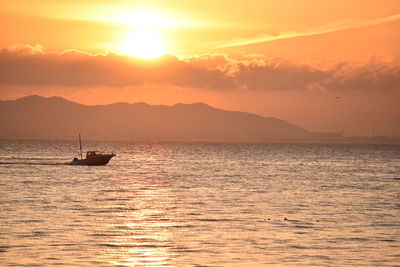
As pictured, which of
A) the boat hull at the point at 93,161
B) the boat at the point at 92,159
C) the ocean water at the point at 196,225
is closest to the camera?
the ocean water at the point at 196,225

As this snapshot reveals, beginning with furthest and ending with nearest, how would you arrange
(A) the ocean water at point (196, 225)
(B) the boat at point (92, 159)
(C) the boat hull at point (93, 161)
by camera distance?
(C) the boat hull at point (93, 161) < (B) the boat at point (92, 159) < (A) the ocean water at point (196, 225)

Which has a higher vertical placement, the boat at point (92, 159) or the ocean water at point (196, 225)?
the boat at point (92, 159)

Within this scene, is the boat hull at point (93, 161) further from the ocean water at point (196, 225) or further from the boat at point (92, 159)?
the ocean water at point (196, 225)

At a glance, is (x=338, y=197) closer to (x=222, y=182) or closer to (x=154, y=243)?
(x=222, y=182)

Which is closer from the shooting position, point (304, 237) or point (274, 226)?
point (304, 237)

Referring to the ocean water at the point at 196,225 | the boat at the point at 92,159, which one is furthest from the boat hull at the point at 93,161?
the ocean water at the point at 196,225

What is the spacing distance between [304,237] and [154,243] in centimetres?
1024

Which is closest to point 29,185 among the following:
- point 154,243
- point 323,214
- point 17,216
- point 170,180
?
point 170,180

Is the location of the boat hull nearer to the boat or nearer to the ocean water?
the boat

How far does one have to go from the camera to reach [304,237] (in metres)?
50.9

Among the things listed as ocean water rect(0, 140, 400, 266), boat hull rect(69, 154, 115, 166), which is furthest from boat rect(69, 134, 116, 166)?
ocean water rect(0, 140, 400, 266)

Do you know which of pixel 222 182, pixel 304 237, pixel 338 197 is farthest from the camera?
pixel 222 182

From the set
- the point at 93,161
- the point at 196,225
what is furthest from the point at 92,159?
the point at 196,225

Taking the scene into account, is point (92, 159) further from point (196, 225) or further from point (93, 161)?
point (196, 225)
